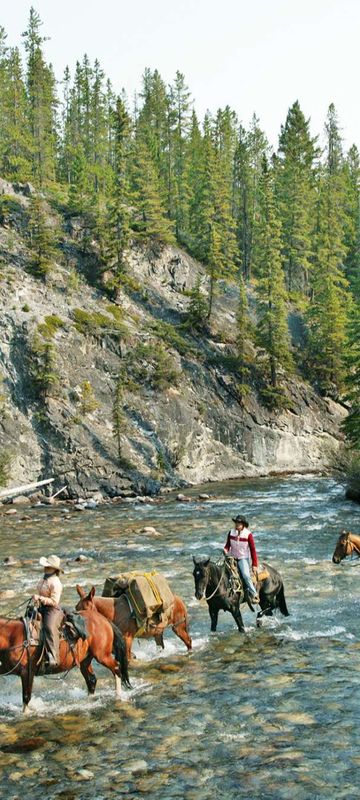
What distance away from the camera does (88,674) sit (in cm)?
1085

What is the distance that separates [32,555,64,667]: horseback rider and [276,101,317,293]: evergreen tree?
58552 mm

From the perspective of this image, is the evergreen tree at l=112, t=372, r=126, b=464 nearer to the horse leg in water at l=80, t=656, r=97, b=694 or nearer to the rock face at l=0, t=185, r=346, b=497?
the rock face at l=0, t=185, r=346, b=497

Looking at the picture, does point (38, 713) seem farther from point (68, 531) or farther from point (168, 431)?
point (168, 431)

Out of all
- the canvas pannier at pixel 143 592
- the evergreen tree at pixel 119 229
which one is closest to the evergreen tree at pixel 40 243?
the evergreen tree at pixel 119 229

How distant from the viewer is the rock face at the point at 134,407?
3825cm

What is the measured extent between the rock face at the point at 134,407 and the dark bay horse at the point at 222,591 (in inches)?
900

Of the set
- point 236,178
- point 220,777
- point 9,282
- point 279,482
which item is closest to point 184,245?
point 236,178

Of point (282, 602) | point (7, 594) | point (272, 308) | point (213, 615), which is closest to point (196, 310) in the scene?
point (272, 308)

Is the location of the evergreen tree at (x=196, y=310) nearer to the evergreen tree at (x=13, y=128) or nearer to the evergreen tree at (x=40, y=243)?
the evergreen tree at (x=40, y=243)

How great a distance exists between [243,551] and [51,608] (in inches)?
198

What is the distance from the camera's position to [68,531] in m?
26.5

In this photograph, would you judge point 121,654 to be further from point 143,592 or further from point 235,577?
point 235,577

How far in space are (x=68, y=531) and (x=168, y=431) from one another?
1858 centimetres

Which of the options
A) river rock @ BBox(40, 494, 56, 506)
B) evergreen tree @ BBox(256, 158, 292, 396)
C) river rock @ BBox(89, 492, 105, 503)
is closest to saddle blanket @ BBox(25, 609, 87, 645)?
river rock @ BBox(40, 494, 56, 506)
